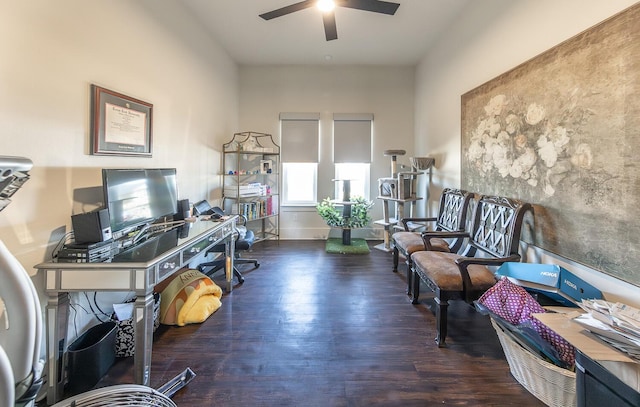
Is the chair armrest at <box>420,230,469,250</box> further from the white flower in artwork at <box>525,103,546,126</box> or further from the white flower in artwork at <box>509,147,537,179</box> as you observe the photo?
the white flower in artwork at <box>525,103,546,126</box>

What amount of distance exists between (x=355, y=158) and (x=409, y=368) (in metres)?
3.70

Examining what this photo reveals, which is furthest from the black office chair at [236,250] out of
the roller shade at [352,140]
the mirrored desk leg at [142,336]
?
the roller shade at [352,140]

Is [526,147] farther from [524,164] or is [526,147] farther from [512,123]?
[512,123]

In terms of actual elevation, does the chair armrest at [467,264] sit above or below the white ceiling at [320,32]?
below

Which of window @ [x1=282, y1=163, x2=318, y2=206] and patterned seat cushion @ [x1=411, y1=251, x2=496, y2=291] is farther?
window @ [x1=282, y1=163, x2=318, y2=206]

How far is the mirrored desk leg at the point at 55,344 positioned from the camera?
1.48m

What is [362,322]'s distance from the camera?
2.33 metres

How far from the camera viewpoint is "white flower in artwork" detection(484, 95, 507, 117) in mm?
2434

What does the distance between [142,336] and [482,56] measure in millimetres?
3565

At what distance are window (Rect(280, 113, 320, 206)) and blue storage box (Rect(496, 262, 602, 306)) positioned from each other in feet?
12.0

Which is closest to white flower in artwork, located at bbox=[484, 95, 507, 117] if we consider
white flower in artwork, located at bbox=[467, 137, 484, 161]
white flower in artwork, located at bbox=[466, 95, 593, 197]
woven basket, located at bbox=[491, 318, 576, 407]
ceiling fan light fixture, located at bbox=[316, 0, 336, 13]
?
white flower in artwork, located at bbox=[466, 95, 593, 197]

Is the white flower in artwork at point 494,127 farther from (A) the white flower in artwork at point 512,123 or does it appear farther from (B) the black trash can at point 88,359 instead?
(B) the black trash can at point 88,359

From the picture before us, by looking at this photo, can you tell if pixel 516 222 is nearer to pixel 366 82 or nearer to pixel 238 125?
pixel 366 82

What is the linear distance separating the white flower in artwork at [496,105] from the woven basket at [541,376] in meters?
1.82
